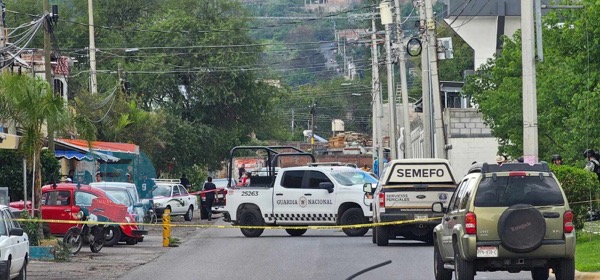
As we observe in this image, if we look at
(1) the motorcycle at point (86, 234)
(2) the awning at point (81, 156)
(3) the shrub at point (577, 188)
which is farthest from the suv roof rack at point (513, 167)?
(2) the awning at point (81, 156)

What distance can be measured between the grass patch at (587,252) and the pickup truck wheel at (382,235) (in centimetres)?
459

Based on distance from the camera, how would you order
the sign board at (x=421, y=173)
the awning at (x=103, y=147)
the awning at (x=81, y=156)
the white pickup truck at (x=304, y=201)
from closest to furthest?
the sign board at (x=421, y=173) < the white pickup truck at (x=304, y=201) < the awning at (x=81, y=156) < the awning at (x=103, y=147)

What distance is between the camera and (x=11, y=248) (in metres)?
18.8

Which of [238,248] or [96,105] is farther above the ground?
[96,105]

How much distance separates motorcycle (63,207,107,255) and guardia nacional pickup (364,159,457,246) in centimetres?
656

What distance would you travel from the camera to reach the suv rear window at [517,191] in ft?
56.5

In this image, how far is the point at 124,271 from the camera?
23.4m

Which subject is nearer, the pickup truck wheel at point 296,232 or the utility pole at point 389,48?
the pickup truck wheel at point 296,232

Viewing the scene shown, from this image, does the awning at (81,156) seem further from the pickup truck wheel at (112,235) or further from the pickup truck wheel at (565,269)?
the pickup truck wheel at (565,269)

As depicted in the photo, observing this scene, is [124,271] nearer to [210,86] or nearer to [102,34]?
[210,86]

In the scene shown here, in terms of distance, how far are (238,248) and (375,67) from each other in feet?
120

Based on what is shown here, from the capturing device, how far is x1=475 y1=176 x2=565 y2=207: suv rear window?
1722cm

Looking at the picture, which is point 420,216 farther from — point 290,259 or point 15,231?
point 15,231

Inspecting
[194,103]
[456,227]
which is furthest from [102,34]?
[456,227]
